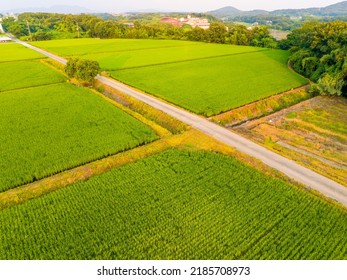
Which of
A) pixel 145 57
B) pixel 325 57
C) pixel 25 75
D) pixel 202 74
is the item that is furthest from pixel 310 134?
pixel 25 75

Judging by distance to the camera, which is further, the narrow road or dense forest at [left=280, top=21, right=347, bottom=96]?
dense forest at [left=280, top=21, right=347, bottom=96]

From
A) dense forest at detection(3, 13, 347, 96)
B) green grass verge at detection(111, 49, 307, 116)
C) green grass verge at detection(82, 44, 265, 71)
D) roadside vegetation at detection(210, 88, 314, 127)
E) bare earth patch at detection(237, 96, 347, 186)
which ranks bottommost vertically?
bare earth patch at detection(237, 96, 347, 186)

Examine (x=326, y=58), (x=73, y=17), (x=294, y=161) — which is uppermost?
(x=73, y=17)

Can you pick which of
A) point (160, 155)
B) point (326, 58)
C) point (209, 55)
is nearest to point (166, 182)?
point (160, 155)

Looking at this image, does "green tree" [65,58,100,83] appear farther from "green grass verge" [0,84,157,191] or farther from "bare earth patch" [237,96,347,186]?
"bare earth patch" [237,96,347,186]

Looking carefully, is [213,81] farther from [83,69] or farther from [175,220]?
[175,220]

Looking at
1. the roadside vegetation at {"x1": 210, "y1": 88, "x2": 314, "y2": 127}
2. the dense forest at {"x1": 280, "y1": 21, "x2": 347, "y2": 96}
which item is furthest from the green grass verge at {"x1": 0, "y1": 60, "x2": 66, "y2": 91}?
the dense forest at {"x1": 280, "y1": 21, "x2": 347, "y2": 96}

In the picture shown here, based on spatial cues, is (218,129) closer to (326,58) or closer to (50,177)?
(50,177)
